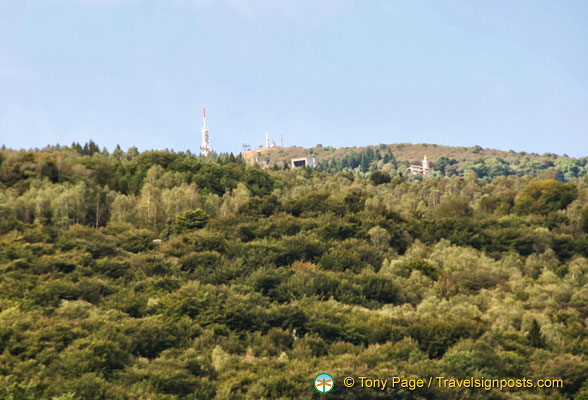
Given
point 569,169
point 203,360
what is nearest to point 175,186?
point 203,360

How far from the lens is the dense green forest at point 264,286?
40594 millimetres

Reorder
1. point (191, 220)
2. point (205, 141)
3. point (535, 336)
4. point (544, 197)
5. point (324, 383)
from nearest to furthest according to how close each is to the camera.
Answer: point (324, 383)
point (535, 336)
point (191, 220)
point (544, 197)
point (205, 141)

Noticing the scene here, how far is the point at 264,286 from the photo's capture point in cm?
6016

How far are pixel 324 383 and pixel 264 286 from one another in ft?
73.4

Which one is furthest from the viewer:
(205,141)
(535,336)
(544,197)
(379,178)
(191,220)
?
(205,141)

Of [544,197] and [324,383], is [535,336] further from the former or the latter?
[544,197]

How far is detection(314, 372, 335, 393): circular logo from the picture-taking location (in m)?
38.0

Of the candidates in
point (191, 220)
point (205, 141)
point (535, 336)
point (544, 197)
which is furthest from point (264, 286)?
point (205, 141)

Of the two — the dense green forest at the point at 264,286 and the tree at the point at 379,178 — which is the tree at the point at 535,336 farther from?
the tree at the point at 379,178

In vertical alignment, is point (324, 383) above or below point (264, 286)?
below

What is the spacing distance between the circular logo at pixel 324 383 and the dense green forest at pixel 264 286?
1.45 ft

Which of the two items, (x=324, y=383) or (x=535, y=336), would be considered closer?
(x=324, y=383)

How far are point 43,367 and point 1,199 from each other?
34.0 meters

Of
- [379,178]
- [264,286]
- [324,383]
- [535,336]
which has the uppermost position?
[379,178]
